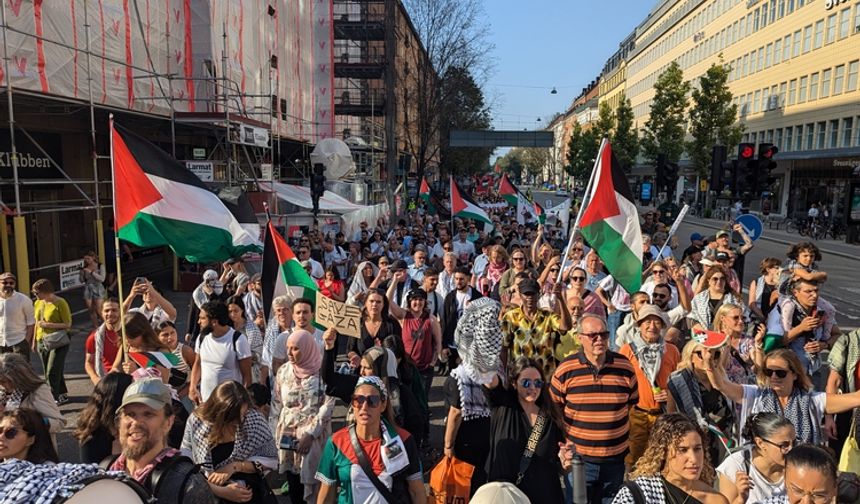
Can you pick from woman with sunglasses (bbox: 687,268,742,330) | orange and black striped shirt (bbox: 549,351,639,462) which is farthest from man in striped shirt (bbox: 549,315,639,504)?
woman with sunglasses (bbox: 687,268,742,330)

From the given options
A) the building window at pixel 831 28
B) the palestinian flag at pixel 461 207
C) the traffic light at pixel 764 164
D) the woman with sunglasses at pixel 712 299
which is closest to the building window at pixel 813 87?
the building window at pixel 831 28

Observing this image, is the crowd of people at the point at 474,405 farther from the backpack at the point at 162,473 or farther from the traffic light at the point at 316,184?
the traffic light at the point at 316,184

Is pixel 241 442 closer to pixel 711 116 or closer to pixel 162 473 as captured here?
pixel 162 473

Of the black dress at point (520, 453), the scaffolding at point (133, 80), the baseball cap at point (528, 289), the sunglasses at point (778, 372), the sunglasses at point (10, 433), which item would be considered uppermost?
the scaffolding at point (133, 80)

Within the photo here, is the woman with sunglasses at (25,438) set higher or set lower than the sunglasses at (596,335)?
lower

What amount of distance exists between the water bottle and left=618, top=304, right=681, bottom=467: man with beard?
58 centimetres

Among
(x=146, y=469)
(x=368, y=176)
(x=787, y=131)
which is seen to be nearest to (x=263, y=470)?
(x=146, y=469)

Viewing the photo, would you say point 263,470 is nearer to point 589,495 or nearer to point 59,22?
point 589,495

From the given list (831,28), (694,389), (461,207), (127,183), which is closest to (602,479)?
(694,389)

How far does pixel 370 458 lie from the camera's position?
3547mm

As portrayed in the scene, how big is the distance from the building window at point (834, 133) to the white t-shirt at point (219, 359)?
4292cm

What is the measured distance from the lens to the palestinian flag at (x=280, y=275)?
249 inches

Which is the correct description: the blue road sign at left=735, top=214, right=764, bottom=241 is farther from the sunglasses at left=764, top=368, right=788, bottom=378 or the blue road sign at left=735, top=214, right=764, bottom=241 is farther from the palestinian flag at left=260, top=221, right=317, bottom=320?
the palestinian flag at left=260, top=221, right=317, bottom=320

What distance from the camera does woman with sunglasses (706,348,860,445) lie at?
156 inches
